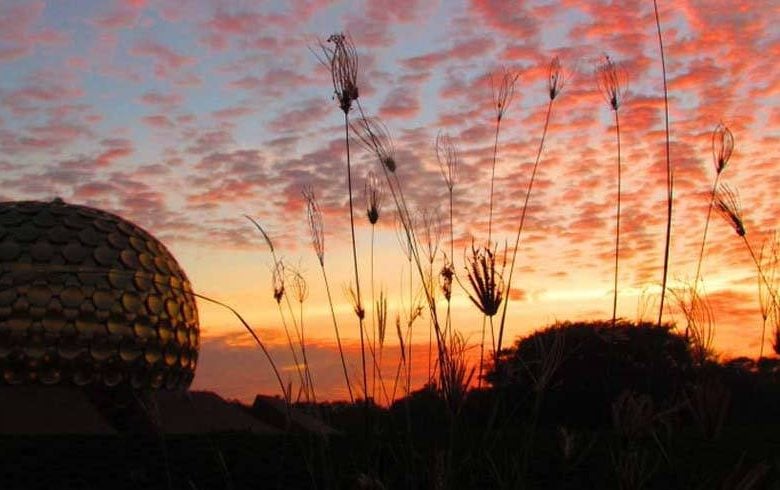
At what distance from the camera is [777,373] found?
87.5 feet

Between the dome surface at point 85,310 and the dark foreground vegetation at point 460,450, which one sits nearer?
the dark foreground vegetation at point 460,450

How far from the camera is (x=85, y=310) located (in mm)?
17469

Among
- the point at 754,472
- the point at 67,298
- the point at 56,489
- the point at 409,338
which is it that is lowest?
the point at 56,489

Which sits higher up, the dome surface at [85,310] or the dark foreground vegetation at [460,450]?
the dome surface at [85,310]

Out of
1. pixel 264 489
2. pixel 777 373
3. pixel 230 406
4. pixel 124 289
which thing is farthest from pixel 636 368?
pixel 264 489

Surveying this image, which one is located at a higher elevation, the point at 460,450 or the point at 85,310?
the point at 85,310

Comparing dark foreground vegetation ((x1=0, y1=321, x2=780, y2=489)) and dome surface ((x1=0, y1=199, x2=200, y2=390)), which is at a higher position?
dome surface ((x1=0, y1=199, x2=200, y2=390))

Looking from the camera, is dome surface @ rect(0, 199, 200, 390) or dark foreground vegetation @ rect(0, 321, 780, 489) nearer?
dark foreground vegetation @ rect(0, 321, 780, 489)

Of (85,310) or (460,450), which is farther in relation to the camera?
(85,310)

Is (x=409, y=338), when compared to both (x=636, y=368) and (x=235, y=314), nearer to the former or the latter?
(x=235, y=314)

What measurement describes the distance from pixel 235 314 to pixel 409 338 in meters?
1.20

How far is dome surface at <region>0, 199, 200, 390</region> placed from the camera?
17141mm

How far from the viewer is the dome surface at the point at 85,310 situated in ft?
56.2

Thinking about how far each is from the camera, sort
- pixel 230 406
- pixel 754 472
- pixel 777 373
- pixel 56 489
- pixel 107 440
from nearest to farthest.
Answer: pixel 754 472, pixel 56 489, pixel 107 440, pixel 230 406, pixel 777 373
